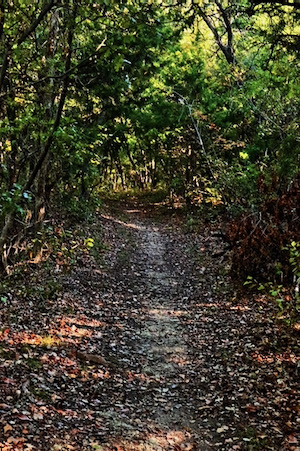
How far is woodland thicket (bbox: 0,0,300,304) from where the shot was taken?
20.4 ft

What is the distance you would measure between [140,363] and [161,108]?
14071mm

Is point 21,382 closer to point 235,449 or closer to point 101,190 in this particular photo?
point 235,449

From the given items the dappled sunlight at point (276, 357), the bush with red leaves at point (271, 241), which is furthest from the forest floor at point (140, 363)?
the bush with red leaves at point (271, 241)

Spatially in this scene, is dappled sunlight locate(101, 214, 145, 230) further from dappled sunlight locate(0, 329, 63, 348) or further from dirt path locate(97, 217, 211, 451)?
dappled sunlight locate(0, 329, 63, 348)

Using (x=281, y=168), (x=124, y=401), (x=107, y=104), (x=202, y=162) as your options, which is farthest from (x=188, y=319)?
(x=202, y=162)

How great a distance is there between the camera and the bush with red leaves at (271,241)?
30.3 feet

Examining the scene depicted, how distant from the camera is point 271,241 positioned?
948 centimetres

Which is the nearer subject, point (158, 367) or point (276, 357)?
point (276, 357)

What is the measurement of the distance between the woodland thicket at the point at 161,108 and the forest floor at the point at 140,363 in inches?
47.4

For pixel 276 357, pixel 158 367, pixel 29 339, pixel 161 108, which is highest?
pixel 161 108

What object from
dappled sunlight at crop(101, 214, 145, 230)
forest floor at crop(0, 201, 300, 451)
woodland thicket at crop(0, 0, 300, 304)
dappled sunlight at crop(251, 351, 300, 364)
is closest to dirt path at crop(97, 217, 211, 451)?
forest floor at crop(0, 201, 300, 451)

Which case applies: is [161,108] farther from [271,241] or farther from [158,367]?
[158,367]

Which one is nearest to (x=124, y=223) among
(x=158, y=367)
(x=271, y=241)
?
(x=271, y=241)

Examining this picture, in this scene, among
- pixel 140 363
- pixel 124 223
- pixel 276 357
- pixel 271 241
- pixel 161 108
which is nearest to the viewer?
pixel 276 357
